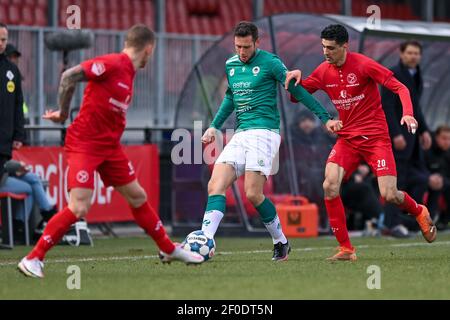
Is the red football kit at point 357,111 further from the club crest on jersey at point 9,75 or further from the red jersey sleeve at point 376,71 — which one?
the club crest on jersey at point 9,75

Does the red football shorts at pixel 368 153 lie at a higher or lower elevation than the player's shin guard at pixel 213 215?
higher

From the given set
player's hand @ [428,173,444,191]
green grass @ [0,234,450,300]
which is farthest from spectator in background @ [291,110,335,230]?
green grass @ [0,234,450,300]

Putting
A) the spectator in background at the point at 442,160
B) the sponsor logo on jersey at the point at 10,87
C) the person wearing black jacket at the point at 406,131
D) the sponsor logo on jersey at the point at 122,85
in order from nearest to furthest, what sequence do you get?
the sponsor logo on jersey at the point at 122,85
the sponsor logo on jersey at the point at 10,87
the person wearing black jacket at the point at 406,131
the spectator in background at the point at 442,160

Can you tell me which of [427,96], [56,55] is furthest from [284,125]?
[56,55]

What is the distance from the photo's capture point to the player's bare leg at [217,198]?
10.5 m

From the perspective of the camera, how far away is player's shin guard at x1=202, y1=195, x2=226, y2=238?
10469mm

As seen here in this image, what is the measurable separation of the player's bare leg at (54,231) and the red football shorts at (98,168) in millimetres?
79

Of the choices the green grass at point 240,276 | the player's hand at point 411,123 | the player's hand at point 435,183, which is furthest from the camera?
the player's hand at point 435,183

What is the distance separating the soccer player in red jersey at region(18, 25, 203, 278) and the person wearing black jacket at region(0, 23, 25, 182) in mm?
3417

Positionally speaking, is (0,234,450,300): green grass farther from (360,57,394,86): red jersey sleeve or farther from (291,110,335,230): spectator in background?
(291,110,335,230): spectator in background

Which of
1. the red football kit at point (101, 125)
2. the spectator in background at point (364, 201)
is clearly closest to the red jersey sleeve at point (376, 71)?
the red football kit at point (101, 125)

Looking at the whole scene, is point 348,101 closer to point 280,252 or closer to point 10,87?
point 280,252
